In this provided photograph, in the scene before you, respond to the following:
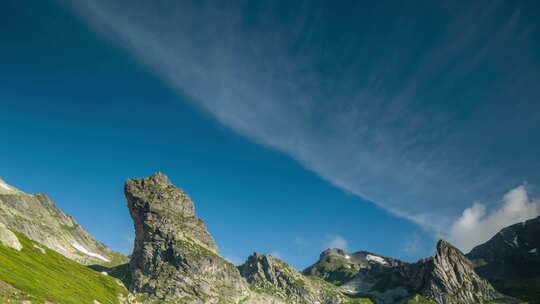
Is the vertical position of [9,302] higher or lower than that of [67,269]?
lower

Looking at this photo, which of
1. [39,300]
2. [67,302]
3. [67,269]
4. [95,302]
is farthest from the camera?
[67,269]

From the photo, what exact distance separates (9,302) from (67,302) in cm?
3275

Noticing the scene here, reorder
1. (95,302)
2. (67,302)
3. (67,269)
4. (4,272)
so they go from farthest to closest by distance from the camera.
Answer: (67,269) → (95,302) → (67,302) → (4,272)

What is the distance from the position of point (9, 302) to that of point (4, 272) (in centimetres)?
2381

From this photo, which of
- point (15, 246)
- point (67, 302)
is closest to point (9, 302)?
point (67, 302)

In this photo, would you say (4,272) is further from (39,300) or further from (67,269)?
(67,269)

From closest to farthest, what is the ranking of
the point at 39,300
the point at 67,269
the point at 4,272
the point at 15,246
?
the point at 39,300 < the point at 4,272 < the point at 15,246 < the point at 67,269

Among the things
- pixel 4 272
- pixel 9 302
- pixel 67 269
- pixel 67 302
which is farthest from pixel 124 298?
pixel 9 302

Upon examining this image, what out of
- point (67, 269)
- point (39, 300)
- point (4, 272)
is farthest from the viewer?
point (67, 269)

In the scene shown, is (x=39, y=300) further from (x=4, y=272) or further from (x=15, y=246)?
(x=15, y=246)

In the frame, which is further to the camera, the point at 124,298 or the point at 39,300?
the point at 124,298

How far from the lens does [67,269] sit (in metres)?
152

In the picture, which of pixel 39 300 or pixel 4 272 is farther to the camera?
pixel 4 272

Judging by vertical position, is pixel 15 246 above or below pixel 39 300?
above
